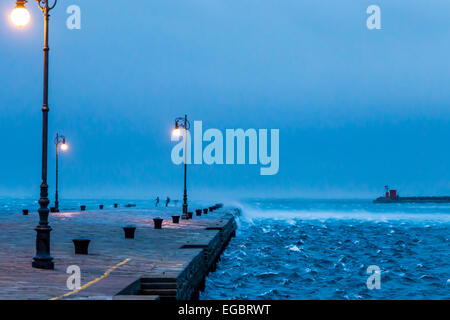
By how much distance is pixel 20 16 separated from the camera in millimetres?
14008

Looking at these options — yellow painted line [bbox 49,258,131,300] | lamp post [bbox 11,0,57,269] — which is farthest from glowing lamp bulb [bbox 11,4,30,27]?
yellow painted line [bbox 49,258,131,300]

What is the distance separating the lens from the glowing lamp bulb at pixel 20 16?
1401cm

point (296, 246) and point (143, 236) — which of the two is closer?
point (143, 236)

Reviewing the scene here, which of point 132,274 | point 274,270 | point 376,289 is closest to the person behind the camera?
point 132,274

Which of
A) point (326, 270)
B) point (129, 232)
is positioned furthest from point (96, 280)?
point (326, 270)

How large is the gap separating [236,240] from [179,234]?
Answer: 16.0 meters

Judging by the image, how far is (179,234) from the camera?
2755 centimetres

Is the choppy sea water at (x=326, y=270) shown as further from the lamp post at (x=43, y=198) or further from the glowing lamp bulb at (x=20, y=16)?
the glowing lamp bulb at (x=20, y=16)

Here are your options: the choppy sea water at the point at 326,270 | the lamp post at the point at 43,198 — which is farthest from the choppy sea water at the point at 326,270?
the lamp post at the point at 43,198

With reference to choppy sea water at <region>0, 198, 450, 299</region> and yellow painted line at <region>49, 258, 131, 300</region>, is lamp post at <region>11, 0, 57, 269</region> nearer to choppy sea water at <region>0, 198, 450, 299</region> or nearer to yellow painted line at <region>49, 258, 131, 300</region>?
yellow painted line at <region>49, 258, 131, 300</region>

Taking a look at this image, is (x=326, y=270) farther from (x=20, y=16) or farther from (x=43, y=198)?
(x=20, y=16)
